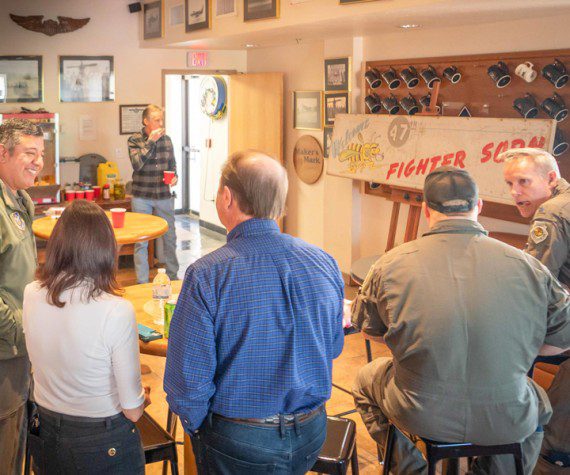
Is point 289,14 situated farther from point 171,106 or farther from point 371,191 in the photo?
point 171,106

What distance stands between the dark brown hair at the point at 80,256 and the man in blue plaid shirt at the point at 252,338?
0.31 metres

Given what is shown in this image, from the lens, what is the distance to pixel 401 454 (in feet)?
8.72

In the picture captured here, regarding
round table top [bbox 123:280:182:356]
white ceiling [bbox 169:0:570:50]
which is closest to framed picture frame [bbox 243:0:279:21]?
white ceiling [bbox 169:0:570:50]

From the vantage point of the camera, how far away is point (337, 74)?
6562 mm

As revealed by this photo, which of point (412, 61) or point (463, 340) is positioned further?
point (412, 61)

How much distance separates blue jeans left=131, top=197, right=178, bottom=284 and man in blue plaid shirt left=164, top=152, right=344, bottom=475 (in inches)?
184

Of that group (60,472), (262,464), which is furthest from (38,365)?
(262,464)

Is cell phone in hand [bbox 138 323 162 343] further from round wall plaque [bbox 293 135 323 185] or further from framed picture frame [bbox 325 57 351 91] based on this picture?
round wall plaque [bbox 293 135 323 185]

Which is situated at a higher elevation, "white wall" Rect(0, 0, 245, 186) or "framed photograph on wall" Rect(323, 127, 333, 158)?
"white wall" Rect(0, 0, 245, 186)

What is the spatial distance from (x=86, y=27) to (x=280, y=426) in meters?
6.75

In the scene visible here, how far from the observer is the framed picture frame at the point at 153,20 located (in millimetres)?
7568

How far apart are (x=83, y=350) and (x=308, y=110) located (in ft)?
18.0

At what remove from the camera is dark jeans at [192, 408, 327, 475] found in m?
2.01

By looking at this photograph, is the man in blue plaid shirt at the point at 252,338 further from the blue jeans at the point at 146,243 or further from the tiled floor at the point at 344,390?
the blue jeans at the point at 146,243
